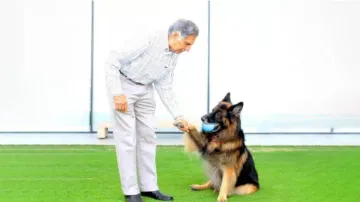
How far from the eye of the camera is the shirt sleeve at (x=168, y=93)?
13.3ft

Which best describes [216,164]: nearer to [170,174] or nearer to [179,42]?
[170,174]

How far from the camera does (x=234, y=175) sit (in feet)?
14.1

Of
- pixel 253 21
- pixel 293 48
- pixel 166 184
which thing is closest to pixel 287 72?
pixel 293 48

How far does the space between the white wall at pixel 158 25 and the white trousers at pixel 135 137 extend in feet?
15.0

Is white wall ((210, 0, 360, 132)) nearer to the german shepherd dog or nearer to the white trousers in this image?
the german shepherd dog

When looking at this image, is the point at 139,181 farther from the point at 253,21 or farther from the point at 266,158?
the point at 253,21

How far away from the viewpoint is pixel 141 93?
3.89 m

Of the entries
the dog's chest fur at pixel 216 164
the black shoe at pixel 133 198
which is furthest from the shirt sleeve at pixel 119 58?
the dog's chest fur at pixel 216 164

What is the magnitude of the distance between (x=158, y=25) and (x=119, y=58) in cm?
509

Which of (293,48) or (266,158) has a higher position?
(293,48)

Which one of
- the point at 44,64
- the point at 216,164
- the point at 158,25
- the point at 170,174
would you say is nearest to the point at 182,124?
the point at 216,164

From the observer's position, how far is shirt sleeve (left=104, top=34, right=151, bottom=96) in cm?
365

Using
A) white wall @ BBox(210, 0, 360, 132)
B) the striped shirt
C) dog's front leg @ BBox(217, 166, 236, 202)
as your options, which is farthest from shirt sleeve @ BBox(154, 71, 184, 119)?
white wall @ BBox(210, 0, 360, 132)

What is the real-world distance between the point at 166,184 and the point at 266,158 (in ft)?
6.24
